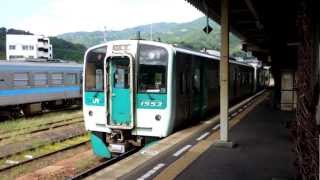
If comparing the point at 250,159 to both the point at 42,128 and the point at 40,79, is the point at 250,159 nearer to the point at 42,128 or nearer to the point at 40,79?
the point at 42,128

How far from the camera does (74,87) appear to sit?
26.4m

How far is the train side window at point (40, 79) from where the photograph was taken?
2244cm

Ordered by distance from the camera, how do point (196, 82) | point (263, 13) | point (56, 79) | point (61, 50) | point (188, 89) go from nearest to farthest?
1. point (263, 13)
2. point (188, 89)
3. point (196, 82)
4. point (56, 79)
5. point (61, 50)

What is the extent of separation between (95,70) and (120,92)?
93 centimetres

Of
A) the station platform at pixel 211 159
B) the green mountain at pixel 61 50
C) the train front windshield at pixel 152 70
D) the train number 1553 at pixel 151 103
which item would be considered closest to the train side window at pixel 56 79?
the station platform at pixel 211 159

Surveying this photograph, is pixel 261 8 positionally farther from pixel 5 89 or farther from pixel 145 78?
pixel 5 89

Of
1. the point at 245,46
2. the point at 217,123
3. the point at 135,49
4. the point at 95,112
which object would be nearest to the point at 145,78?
the point at 135,49

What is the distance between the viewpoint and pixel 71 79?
26047 millimetres

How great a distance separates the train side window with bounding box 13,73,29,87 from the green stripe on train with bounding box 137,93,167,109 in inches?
469

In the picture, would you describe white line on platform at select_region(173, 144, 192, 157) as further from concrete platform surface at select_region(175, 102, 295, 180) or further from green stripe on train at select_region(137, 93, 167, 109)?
green stripe on train at select_region(137, 93, 167, 109)

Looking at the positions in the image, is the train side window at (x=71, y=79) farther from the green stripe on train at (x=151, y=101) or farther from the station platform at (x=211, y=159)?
the green stripe on train at (x=151, y=101)

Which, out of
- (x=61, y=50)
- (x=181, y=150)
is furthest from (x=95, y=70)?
(x=61, y=50)

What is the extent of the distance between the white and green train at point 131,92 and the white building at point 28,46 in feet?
221

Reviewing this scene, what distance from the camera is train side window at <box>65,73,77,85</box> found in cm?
2562
